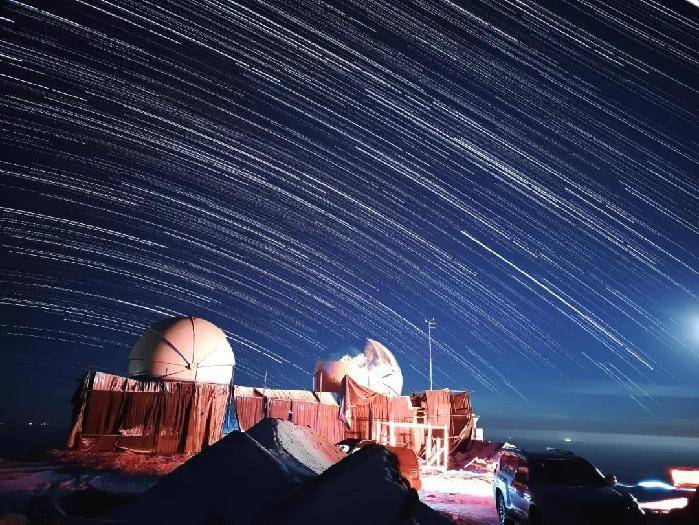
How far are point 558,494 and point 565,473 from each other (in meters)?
1.13

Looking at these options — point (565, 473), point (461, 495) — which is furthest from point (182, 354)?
point (565, 473)

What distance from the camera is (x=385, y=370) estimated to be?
3469cm

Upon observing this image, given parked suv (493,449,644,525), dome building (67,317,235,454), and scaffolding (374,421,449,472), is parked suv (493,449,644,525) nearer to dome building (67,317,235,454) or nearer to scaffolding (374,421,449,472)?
scaffolding (374,421,449,472)

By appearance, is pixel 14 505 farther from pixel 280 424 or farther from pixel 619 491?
pixel 619 491

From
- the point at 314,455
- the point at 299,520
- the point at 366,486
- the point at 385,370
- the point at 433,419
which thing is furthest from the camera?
the point at 385,370

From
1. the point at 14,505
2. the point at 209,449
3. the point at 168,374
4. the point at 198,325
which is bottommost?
the point at 14,505

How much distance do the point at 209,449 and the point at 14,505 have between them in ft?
13.6

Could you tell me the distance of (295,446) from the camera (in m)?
10.6

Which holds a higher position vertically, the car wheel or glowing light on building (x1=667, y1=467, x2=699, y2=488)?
glowing light on building (x1=667, y1=467, x2=699, y2=488)

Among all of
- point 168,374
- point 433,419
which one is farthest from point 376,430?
point 168,374

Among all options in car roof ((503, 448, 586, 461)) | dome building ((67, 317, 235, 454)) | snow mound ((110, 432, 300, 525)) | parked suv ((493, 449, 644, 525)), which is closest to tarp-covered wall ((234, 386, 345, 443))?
dome building ((67, 317, 235, 454))

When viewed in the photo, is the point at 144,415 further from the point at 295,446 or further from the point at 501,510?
the point at 501,510

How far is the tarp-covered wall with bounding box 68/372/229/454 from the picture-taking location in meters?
19.5

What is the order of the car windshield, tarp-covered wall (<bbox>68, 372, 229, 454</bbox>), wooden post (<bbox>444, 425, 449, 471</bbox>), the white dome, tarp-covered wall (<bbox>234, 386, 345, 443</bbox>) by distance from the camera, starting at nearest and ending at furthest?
1. the car windshield
2. tarp-covered wall (<bbox>68, 372, 229, 454</bbox>)
3. tarp-covered wall (<bbox>234, 386, 345, 443</bbox>)
4. wooden post (<bbox>444, 425, 449, 471</bbox>)
5. the white dome
